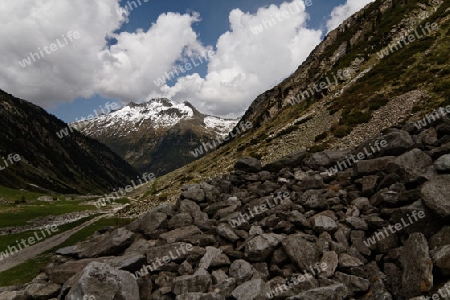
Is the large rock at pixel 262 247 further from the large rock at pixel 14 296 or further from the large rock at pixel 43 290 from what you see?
the large rock at pixel 14 296

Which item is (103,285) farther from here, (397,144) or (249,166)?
(397,144)

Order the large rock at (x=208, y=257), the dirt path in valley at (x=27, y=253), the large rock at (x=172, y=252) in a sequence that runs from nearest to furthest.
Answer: the large rock at (x=208, y=257)
the large rock at (x=172, y=252)
the dirt path in valley at (x=27, y=253)

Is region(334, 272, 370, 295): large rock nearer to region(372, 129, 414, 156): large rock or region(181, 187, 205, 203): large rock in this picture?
region(372, 129, 414, 156): large rock

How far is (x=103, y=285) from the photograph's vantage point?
14.4 metres

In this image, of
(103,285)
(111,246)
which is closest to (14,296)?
(111,246)

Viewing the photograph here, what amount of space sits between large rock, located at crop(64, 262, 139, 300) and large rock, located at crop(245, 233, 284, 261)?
6.51m

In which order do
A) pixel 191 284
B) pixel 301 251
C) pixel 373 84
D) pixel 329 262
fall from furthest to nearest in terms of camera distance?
pixel 373 84
pixel 301 251
pixel 191 284
pixel 329 262

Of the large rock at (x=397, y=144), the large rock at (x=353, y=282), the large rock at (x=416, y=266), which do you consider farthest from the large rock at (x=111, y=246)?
the large rock at (x=397, y=144)

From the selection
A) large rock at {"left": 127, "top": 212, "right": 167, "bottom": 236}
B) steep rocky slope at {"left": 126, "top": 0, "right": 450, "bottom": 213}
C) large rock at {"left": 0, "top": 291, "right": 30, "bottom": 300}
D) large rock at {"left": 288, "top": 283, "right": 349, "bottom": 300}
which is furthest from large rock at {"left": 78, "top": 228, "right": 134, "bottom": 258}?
steep rocky slope at {"left": 126, "top": 0, "right": 450, "bottom": 213}

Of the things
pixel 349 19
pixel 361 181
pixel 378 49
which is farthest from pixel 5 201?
pixel 349 19

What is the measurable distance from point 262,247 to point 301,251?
2.22 meters

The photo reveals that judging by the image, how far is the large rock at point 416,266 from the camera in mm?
12239

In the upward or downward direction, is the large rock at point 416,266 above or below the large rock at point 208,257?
below

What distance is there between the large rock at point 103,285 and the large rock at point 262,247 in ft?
21.4
